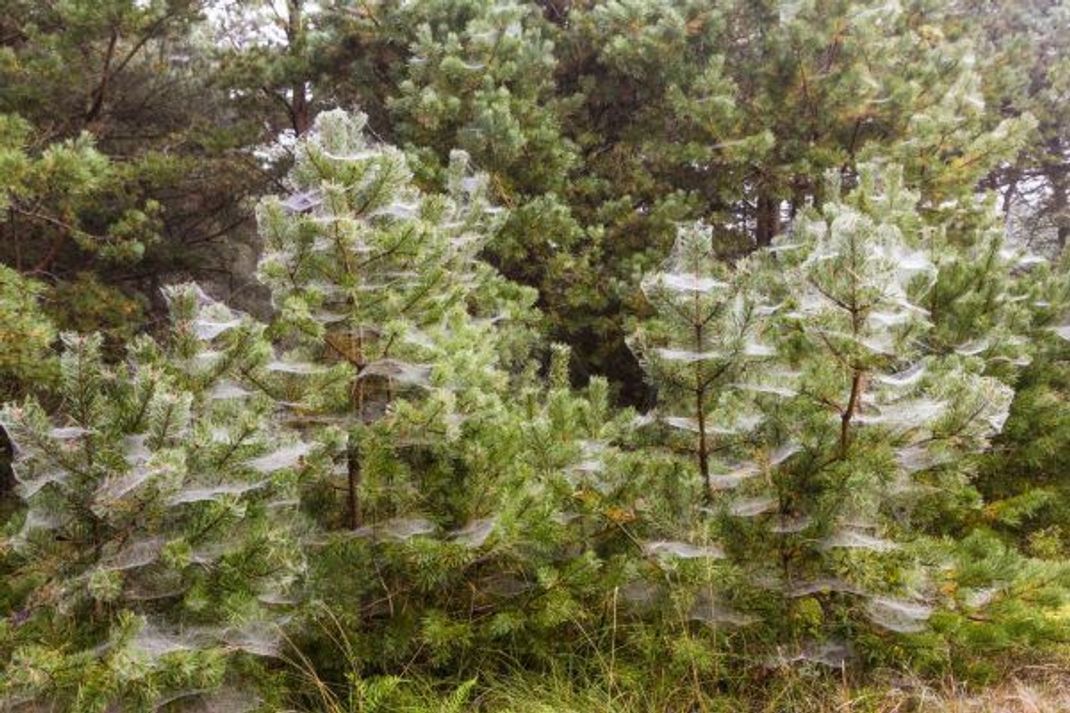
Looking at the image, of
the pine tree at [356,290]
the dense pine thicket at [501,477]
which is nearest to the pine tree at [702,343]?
the dense pine thicket at [501,477]

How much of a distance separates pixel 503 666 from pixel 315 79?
5.91 metres

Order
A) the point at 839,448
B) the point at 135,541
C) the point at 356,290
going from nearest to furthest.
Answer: the point at 135,541 → the point at 839,448 → the point at 356,290

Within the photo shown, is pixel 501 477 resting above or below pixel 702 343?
below

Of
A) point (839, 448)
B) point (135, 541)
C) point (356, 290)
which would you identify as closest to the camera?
point (135, 541)

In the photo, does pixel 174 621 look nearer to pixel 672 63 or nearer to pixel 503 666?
pixel 503 666

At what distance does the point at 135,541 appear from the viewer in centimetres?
235

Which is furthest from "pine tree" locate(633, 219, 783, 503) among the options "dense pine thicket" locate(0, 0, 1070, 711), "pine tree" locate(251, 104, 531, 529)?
"pine tree" locate(251, 104, 531, 529)

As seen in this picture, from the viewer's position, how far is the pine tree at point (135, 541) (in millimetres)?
2156

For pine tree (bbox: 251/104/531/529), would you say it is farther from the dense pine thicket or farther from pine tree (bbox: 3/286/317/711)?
pine tree (bbox: 3/286/317/711)

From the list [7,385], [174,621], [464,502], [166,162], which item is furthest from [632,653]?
[166,162]

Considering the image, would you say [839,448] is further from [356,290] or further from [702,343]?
[356,290]

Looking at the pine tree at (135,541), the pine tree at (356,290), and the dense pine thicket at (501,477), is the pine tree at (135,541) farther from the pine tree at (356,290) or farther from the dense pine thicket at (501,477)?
the pine tree at (356,290)

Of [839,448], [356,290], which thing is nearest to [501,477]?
[356,290]

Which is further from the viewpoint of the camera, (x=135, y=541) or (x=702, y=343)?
(x=702, y=343)
